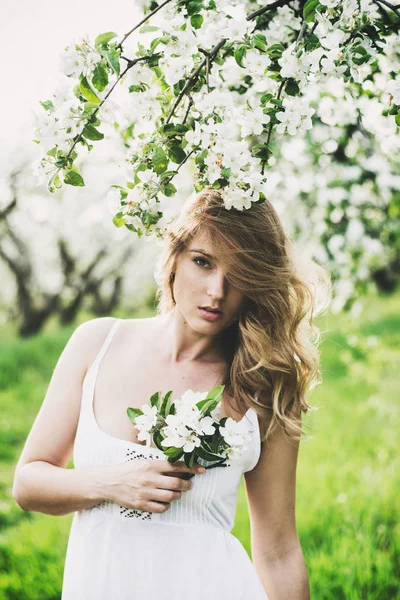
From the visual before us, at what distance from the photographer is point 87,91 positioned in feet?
4.57

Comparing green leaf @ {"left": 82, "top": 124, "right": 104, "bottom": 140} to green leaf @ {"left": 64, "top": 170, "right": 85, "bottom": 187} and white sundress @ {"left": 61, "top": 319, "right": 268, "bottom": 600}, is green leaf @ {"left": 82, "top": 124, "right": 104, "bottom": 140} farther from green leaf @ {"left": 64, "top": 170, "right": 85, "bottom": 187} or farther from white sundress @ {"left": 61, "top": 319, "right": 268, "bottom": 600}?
white sundress @ {"left": 61, "top": 319, "right": 268, "bottom": 600}

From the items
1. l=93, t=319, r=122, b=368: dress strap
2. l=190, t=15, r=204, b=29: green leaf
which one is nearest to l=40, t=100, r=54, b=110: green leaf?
l=190, t=15, r=204, b=29: green leaf

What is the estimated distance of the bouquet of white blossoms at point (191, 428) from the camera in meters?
1.53

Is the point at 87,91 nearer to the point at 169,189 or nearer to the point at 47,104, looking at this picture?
the point at 47,104

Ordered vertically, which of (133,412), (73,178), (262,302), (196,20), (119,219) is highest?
(196,20)

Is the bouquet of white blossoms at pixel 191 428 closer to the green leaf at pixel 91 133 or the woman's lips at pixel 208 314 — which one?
the woman's lips at pixel 208 314

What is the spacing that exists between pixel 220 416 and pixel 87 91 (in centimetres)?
106

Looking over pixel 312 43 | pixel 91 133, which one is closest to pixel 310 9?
pixel 312 43

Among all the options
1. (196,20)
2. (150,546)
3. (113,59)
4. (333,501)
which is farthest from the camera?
(333,501)

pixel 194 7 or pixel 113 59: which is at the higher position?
pixel 194 7

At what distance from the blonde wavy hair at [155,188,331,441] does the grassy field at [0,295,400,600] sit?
2.40 ft

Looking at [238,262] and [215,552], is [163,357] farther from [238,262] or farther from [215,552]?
[215,552]

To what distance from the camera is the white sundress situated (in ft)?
5.83

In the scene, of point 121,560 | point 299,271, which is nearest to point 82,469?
point 121,560
